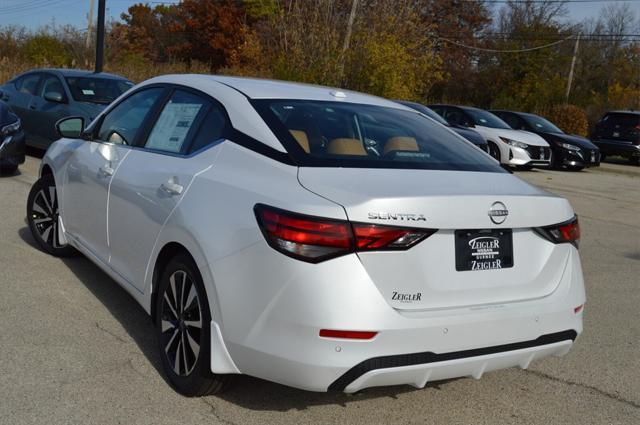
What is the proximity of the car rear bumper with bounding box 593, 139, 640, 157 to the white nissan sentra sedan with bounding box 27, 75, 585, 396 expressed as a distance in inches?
786

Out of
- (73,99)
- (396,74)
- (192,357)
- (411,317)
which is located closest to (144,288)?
(192,357)

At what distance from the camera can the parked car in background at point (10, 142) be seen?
957 cm

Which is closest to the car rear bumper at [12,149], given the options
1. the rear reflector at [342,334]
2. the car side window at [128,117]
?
the car side window at [128,117]

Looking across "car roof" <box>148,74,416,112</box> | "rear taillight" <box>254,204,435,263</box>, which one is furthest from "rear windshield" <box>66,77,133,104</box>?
"rear taillight" <box>254,204,435,263</box>

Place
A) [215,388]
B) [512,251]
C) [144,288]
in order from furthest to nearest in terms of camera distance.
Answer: [144,288] < [215,388] < [512,251]

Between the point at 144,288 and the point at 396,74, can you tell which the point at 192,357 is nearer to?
the point at 144,288

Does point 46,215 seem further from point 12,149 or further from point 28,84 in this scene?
point 28,84

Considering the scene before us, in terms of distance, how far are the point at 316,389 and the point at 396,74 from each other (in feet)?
62.3

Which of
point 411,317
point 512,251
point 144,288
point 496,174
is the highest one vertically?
point 496,174

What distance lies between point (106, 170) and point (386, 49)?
57.7 ft

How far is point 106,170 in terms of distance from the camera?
4.52 meters

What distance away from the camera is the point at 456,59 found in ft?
176

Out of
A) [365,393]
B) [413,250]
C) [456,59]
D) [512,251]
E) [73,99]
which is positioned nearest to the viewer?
[413,250]

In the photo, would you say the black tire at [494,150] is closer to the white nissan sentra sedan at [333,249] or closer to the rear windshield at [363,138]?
the rear windshield at [363,138]
